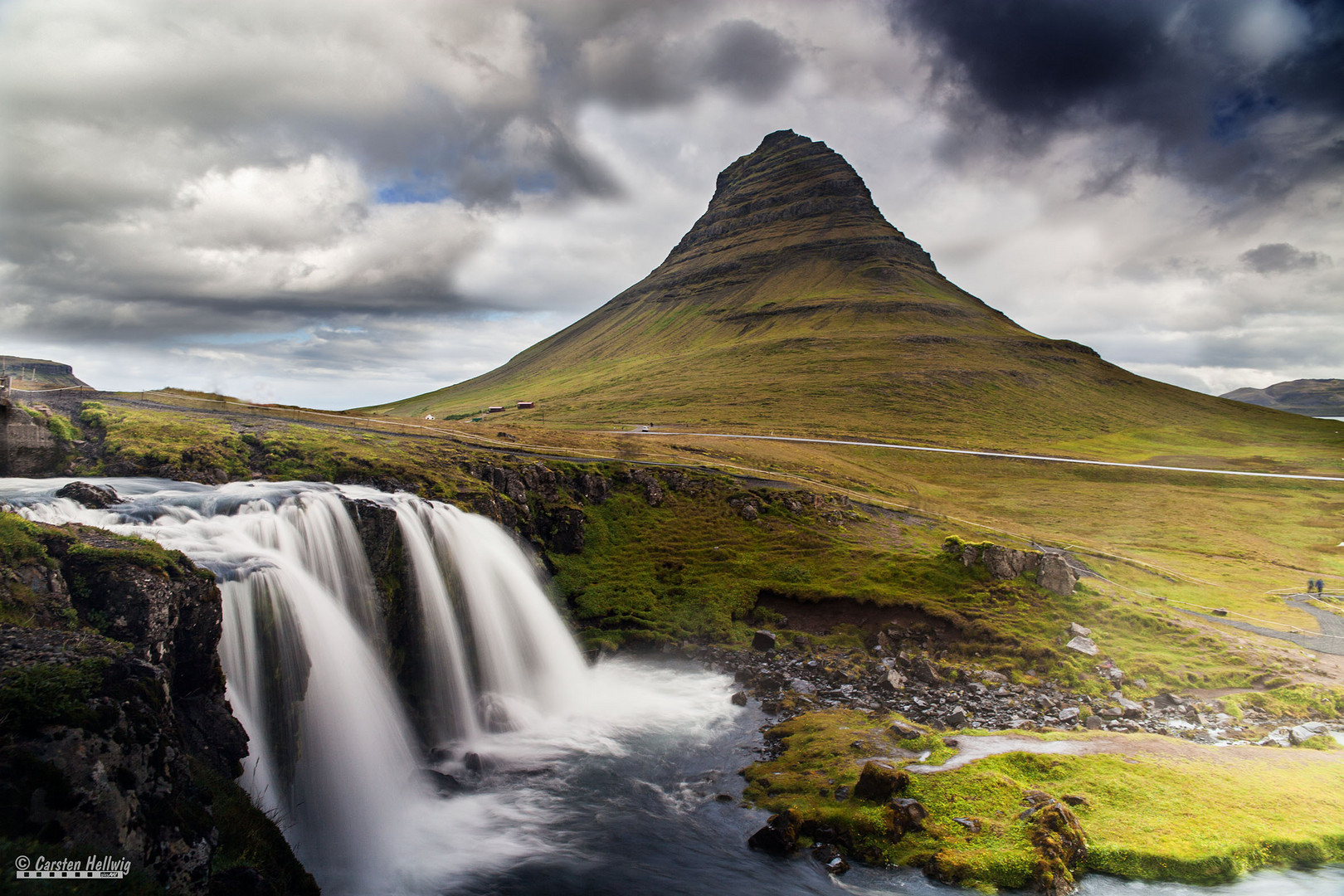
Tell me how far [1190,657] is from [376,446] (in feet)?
160

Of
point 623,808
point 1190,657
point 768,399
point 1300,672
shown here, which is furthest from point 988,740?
point 768,399

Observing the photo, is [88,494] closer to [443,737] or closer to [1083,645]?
[443,737]

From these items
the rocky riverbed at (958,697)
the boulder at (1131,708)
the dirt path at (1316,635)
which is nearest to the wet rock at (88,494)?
the rocky riverbed at (958,697)

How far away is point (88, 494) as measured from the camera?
21641mm

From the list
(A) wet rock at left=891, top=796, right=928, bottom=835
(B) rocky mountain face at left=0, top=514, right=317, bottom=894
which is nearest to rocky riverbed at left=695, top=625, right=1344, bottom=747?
(A) wet rock at left=891, top=796, right=928, bottom=835

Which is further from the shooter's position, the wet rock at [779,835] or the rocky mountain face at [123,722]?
the wet rock at [779,835]

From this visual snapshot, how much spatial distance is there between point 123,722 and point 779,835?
52.2 ft

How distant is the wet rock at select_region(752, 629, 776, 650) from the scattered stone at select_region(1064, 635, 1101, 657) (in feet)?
50.1

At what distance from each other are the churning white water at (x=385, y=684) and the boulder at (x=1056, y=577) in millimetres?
22411

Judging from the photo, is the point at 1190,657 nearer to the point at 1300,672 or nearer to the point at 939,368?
the point at 1300,672

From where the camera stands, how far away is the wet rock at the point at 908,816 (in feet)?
56.9

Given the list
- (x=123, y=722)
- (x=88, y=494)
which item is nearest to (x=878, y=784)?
(x=123, y=722)

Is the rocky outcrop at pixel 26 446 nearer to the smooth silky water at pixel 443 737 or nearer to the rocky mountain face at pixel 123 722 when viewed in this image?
the smooth silky water at pixel 443 737

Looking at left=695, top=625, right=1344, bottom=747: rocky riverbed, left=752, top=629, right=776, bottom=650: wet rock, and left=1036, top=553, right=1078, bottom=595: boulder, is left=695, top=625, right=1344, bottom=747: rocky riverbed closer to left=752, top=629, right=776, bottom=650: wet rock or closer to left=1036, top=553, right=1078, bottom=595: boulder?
left=752, top=629, right=776, bottom=650: wet rock
